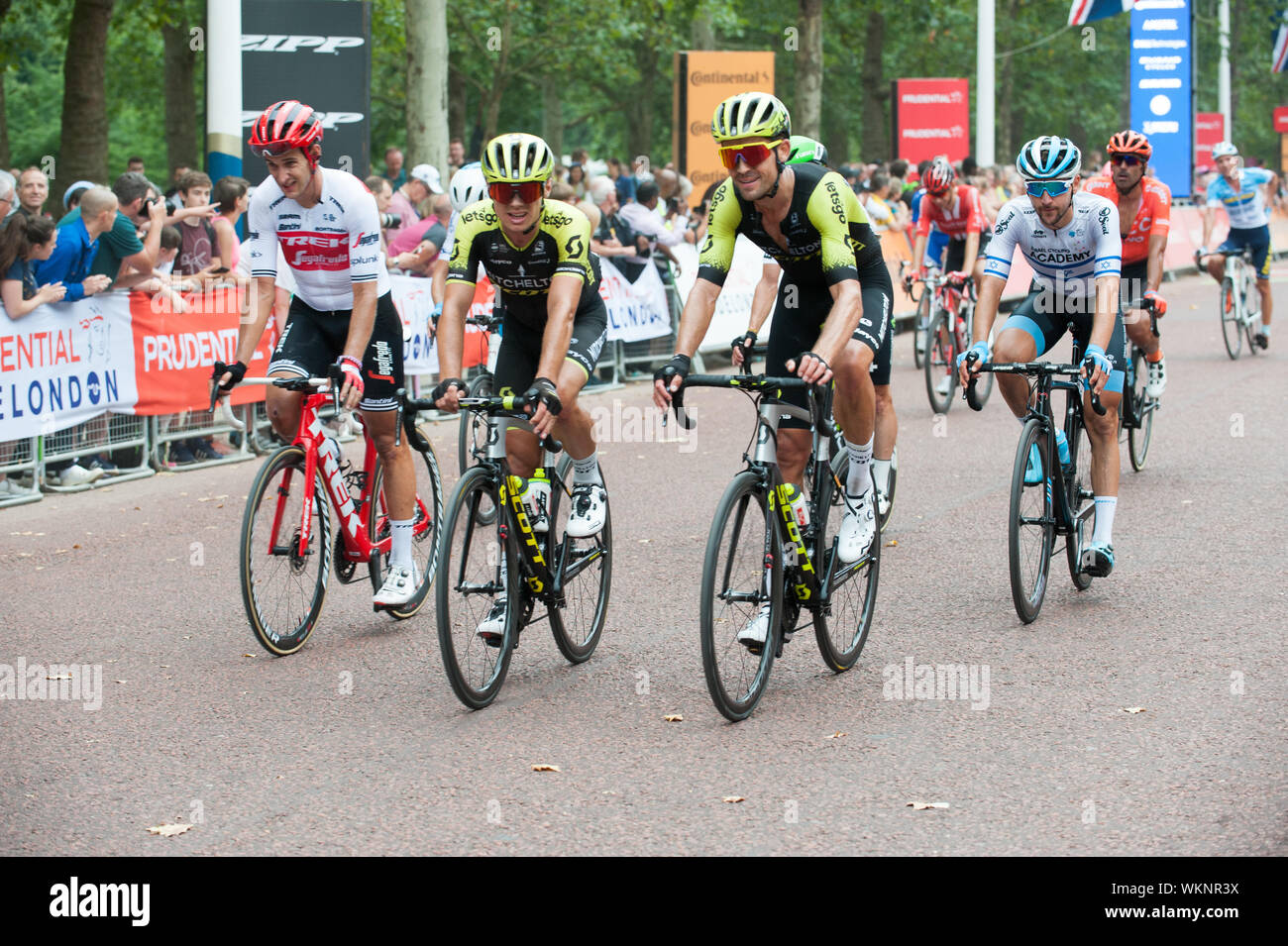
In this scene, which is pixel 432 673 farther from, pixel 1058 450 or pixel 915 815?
pixel 1058 450

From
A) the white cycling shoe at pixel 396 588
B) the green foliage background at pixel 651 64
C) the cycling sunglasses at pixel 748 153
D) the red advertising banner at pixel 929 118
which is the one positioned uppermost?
the green foliage background at pixel 651 64

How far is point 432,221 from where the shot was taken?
15.2 meters

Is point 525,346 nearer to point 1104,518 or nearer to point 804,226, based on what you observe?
point 804,226

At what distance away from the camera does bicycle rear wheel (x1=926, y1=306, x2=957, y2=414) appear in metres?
14.0

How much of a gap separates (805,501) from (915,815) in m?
1.57

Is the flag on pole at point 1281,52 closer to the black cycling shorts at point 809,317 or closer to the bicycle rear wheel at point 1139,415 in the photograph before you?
the bicycle rear wheel at point 1139,415

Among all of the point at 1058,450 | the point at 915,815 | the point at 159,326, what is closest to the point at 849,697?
the point at 915,815

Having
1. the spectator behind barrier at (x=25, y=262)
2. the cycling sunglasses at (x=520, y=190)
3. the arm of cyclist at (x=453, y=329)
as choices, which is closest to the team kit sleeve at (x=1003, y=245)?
the cycling sunglasses at (x=520, y=190)

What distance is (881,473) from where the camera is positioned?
8492 mm

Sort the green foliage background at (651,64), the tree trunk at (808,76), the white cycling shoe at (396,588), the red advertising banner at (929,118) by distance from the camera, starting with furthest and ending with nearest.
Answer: the green foliage background at (651,64) → the red advertising banner at (929,118) → the tree trunk at (808,76) → the white cycling shoe at (396,588)

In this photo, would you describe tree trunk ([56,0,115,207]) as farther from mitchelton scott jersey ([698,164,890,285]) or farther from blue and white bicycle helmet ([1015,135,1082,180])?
mitchelton scott jersey ([698,164,890,285])

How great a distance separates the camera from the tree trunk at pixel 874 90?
45.3m

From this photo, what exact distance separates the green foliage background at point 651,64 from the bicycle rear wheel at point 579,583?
27148mm
